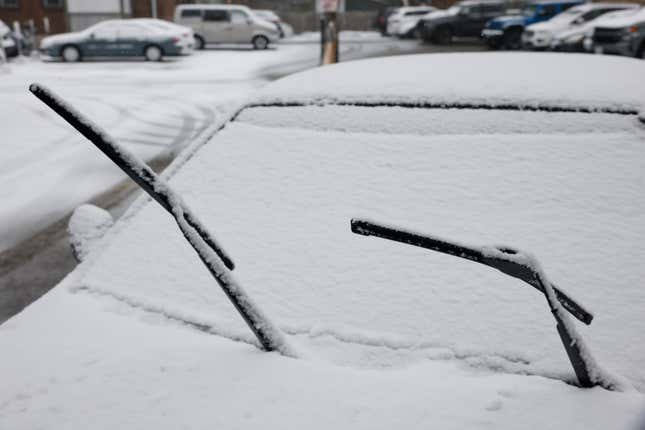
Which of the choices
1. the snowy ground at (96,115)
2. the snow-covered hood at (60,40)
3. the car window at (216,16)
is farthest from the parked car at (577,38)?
the snow-covered hood at (60,40)

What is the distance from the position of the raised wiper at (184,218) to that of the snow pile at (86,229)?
958mm

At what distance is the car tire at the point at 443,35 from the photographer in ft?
79.0

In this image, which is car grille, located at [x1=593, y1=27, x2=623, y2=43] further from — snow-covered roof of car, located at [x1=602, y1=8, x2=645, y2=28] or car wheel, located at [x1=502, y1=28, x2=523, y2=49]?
car wheel, located at [x1=502, y1=28, x2=523, y2=49]

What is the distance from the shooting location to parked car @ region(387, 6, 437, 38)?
27.7m

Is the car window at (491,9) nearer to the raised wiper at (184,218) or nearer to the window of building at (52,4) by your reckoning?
the window of building at (52,4)

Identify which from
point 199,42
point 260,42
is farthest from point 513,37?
point 199,42

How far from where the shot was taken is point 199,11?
74.9ft

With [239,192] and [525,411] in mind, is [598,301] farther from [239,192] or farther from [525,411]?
[239,192]

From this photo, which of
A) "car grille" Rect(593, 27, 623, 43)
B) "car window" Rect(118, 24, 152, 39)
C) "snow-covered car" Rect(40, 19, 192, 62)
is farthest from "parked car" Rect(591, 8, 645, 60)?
"car window" Rect(118, 24, 152, 39)

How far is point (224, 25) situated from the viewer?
897 inches

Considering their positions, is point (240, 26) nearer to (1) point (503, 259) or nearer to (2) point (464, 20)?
(2) point (464, 20)

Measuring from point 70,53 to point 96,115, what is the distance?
415 inches

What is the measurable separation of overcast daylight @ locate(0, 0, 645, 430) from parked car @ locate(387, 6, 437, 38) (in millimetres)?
26560

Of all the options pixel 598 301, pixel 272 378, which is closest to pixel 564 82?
pixel 598 301
